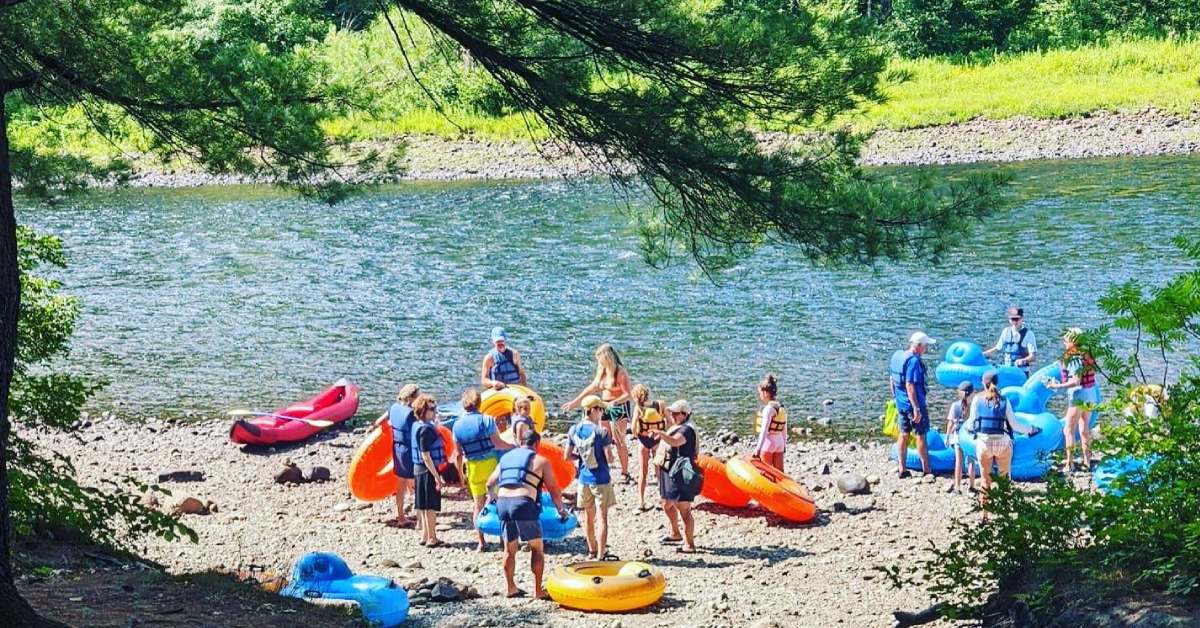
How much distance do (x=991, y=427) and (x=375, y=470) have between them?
5.92 meters

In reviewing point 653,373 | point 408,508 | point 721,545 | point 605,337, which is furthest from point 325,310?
point 721,545

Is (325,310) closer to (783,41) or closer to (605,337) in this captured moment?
(605,337)

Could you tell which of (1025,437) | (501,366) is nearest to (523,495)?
(501,366)

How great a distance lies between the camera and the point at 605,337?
21.4 metres

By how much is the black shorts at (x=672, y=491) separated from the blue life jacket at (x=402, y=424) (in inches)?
91.9

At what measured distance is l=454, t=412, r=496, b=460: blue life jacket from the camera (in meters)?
12.7

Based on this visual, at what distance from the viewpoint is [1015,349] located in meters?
16.6

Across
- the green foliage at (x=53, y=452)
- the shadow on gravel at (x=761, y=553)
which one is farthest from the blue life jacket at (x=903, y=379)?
the green foliage at (x=53, y=452)

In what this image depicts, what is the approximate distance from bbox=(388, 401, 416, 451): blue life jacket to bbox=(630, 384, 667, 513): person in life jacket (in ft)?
7.07

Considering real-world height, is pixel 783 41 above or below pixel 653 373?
above

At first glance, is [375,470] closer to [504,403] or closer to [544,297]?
[504,403]

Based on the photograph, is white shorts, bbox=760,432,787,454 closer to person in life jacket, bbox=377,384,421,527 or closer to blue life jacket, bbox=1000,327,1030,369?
person in life jacket, bbox=377,384,421,527

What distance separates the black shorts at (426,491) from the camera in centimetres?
1256

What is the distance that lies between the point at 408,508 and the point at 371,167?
17.1 ft
